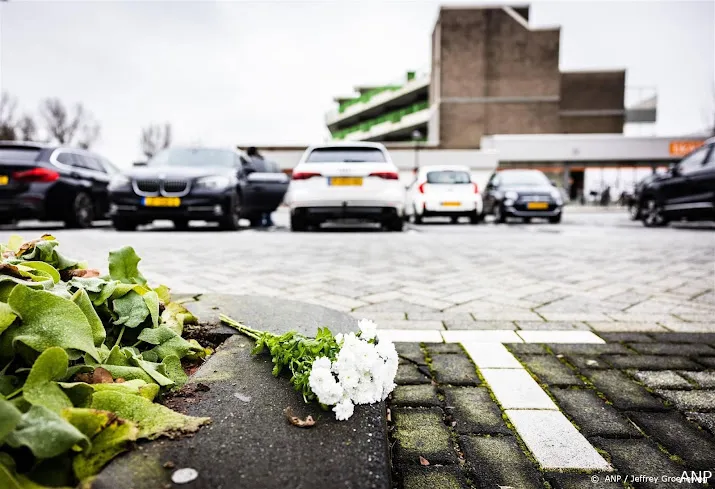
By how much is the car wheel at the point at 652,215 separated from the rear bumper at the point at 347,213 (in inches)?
273

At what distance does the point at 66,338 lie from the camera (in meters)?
1.36

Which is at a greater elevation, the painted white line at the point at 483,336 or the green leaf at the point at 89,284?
the green leaf at the point at 89,284

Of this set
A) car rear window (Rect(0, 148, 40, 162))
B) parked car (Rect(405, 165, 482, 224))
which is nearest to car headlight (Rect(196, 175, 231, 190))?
car rear window (Rect(0, 148, 40, 162))

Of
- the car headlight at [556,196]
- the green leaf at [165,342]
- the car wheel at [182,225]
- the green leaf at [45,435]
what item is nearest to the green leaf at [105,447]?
the green leaf at [45,435]

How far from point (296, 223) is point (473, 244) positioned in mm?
3598

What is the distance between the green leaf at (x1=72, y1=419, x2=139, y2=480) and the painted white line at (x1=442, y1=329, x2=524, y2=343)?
1.88 metres

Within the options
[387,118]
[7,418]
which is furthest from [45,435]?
[387,118]

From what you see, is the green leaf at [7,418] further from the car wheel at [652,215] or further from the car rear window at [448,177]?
the car wheel at [652,215]

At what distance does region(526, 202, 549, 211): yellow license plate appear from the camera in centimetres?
1453

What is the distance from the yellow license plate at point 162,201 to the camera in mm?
9547

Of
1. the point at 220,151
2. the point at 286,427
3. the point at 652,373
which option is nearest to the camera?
the point at 286,427

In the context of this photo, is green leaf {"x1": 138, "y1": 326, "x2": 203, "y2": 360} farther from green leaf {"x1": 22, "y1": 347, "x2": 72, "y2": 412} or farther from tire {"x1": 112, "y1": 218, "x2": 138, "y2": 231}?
tire {"x1": 112, "y1": 218, "x2": 138, "y2": 231}

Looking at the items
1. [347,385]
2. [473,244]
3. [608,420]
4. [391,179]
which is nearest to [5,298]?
[347,385]

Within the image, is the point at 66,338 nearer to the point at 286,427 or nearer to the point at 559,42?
the point at 286,427
